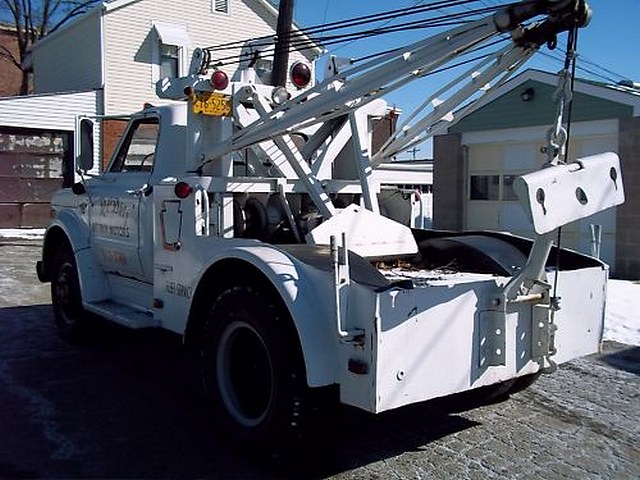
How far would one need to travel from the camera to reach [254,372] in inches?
179

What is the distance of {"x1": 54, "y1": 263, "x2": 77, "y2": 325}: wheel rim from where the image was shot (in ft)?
23.8

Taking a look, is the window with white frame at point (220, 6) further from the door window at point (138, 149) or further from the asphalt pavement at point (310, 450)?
the asphalt pavement at point (310, 450)

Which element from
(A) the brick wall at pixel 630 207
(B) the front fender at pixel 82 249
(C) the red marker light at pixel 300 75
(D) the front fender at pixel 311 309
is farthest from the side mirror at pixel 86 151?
(A) the brick wall at pixel 630 207

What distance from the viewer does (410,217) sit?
21.0ft

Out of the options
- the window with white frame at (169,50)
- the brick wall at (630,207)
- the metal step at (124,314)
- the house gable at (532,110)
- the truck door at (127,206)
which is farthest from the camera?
the window with white frame at (169,50)

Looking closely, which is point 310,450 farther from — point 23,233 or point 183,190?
point 23,233

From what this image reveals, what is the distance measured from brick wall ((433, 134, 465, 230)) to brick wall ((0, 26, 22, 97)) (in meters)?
28.2

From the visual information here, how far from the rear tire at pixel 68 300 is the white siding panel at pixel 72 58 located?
15.4 meters

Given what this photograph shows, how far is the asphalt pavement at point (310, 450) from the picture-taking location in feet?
13.9

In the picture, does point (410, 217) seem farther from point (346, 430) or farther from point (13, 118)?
point (13, 118)

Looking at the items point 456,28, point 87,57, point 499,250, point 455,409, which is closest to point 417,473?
point 455,409

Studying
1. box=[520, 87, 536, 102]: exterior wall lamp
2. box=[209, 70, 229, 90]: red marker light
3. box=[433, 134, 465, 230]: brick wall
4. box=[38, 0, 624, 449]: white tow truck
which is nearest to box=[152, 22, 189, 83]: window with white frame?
box=[433, 134, 465, 230]: brick wall

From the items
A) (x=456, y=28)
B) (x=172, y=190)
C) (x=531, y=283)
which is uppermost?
(x=456, y=28)

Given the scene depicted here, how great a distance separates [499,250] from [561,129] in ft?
5.35
